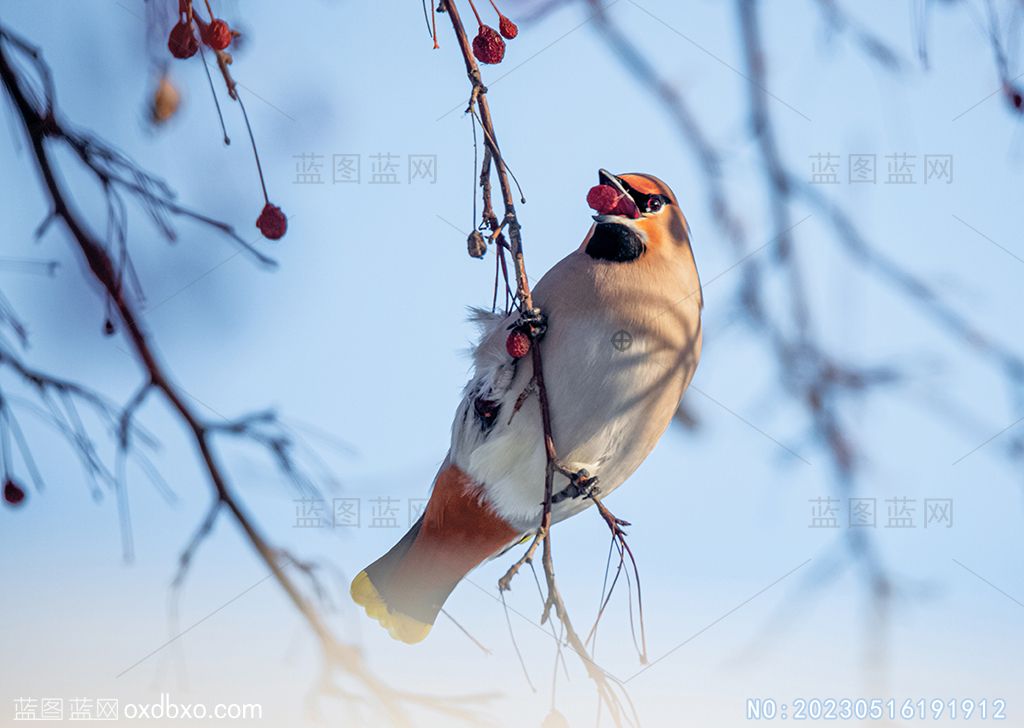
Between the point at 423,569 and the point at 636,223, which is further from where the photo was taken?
the point at 423,569

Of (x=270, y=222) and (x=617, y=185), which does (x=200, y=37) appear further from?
(x=617, y=185)

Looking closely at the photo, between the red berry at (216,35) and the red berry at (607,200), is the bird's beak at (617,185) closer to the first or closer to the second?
the red berry at (607,200)

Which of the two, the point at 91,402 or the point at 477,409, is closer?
the point at 91,402

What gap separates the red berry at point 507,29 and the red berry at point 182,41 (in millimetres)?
401

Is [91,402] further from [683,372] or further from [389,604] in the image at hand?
[683,372]

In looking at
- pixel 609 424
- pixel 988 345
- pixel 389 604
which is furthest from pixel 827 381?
pixel 389 604

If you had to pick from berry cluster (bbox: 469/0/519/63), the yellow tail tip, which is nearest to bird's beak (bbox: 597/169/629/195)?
berry cluster (bbox: 469/0/519/63)

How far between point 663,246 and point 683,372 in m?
0.20

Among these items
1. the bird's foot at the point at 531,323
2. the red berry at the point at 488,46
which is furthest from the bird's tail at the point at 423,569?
the red berry at the point at 488,46

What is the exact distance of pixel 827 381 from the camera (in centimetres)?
144

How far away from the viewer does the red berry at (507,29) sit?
1352 mm

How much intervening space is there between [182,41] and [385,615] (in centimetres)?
94

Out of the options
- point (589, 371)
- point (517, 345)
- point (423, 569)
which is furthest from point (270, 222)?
point (423, 569)

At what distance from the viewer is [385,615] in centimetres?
173
